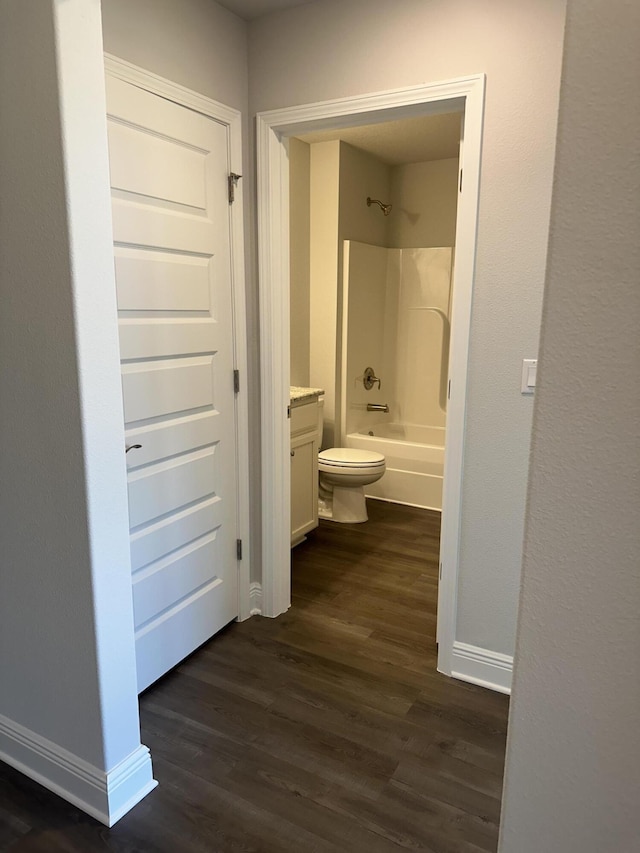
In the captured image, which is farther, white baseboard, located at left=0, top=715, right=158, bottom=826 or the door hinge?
the door hinge

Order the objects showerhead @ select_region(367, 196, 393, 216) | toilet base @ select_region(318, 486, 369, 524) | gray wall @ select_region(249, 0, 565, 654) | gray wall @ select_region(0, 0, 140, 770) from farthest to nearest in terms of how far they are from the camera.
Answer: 1. showerhead @ select_region(367, 196, 393, 216)
2. toilet base @ select_region(318, 486, 369, 524)
3. gray wall @ select_region(249, 0, 565, 654)
4. gray wall @ select_region(0, 0, 140, 770)

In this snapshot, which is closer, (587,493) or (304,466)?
(587,493)

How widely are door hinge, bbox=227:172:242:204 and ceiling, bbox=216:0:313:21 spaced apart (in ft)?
1.92

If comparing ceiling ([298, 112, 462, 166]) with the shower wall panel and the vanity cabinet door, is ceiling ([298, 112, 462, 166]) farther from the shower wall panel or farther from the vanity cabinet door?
the vanity cabinet door

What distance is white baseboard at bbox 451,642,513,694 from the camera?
234 cm

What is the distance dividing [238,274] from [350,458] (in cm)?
178

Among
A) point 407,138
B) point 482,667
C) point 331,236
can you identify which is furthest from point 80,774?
point 407,138

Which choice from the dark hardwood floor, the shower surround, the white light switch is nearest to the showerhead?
the shower surround

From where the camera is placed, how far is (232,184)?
242 centimetres

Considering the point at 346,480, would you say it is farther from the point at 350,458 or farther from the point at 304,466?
the point at 304,466

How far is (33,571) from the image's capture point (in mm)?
1712

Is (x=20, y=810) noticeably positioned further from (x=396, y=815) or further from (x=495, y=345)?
(x=495, y=345)

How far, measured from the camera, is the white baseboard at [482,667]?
234 cm

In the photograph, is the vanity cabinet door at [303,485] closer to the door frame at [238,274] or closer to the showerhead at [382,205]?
the door frame at [238,274]
